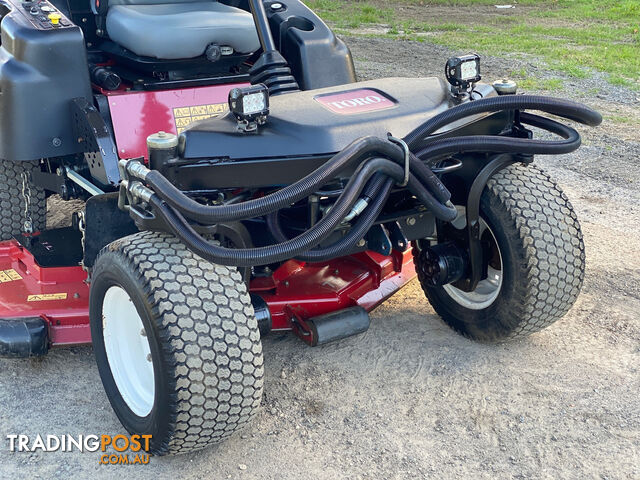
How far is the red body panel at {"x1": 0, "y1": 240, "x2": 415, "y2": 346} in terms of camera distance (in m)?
3.26

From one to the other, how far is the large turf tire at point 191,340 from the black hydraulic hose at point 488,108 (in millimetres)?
743

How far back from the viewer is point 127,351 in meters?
2.91

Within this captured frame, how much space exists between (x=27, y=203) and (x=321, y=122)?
6.37ft

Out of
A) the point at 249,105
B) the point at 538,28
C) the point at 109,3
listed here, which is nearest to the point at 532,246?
the point at 249,105

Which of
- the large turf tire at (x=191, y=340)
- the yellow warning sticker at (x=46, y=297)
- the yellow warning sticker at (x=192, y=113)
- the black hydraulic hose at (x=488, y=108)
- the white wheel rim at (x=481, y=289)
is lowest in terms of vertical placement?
the yellow warning sticker at (x=46, y=297)

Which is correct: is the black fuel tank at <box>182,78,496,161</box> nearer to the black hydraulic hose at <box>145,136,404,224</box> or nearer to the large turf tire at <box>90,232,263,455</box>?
the black hydraulic hose at <box>145,136,404,224</box>

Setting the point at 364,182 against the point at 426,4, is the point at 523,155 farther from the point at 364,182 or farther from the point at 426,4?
the point at 426,4

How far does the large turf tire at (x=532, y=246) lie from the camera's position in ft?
9.94

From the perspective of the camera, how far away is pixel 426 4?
12.9m

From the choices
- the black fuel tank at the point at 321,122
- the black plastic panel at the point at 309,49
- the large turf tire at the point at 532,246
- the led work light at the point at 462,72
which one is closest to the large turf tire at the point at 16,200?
the black plastic panel at the point at 309,49

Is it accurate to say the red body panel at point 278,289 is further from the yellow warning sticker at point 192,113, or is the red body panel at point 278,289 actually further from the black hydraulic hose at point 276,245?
the black hydraulic hose at point 276,245

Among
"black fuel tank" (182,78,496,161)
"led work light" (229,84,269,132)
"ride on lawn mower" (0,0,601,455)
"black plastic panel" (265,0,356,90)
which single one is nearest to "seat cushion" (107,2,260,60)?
"ride on lawn mower" (0,0,601,455)

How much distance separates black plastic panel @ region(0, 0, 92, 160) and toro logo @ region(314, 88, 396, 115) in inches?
42.6

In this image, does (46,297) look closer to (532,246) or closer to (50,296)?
(50,296)
